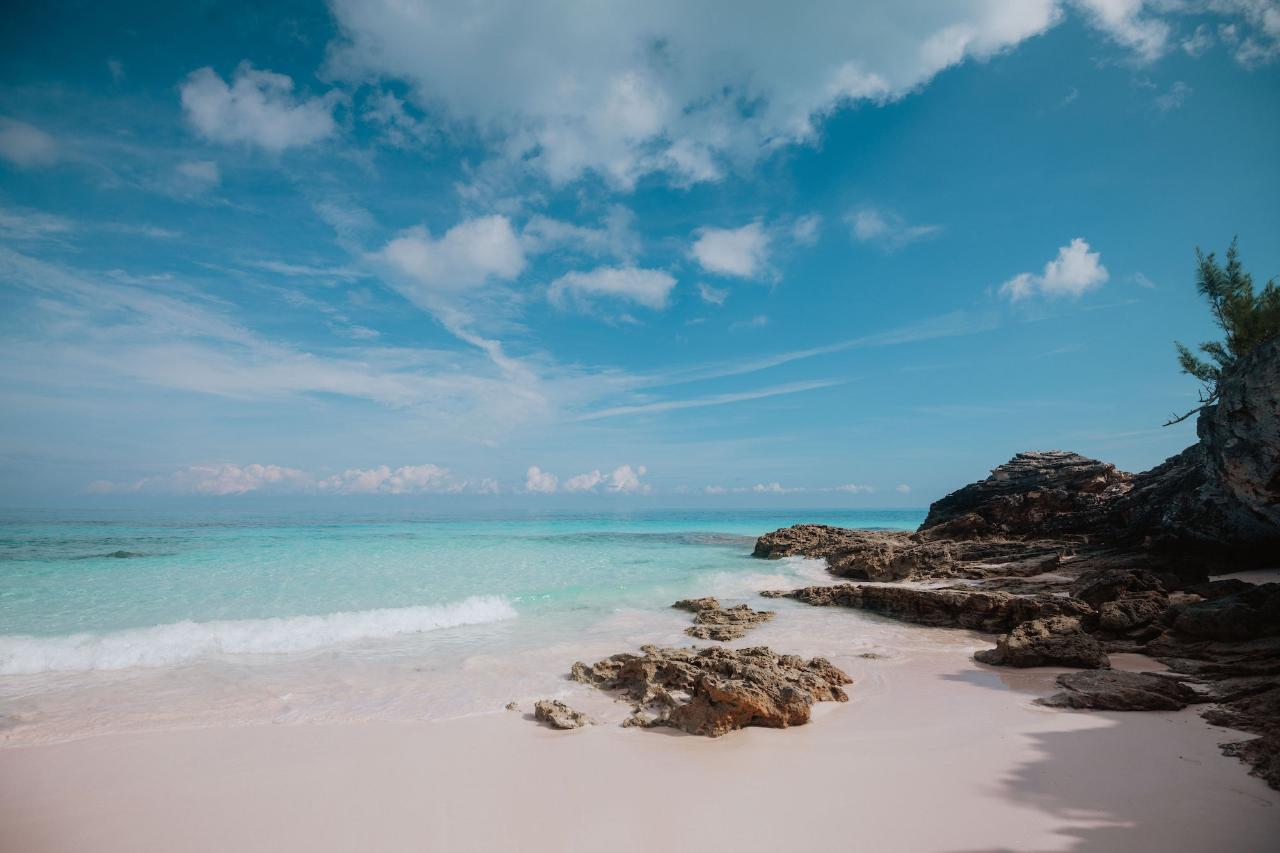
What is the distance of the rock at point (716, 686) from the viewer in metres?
5.95

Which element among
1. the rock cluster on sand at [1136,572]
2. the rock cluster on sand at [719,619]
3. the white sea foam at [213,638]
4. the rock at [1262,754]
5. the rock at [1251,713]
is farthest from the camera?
the rock cluster on sand at [719,619]

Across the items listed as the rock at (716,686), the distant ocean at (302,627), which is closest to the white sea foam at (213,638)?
the distant ocean at (302,627)

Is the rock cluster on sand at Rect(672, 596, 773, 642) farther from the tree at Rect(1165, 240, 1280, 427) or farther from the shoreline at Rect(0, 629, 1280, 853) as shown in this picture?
the tree at Rect(1165, 240, 1280, 427)

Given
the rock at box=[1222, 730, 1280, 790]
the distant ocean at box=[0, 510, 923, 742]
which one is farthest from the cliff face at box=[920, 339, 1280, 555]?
the distant ocean at box=[0, 510, 923, 742]

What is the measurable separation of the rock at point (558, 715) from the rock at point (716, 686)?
63 centimetres

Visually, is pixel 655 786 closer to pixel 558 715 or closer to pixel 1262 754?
pixel 558 715

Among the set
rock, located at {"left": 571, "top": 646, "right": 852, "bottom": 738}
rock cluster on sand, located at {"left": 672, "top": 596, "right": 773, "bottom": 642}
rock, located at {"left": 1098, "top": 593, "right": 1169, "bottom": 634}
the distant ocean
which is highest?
rock, located at {"left": 1098, "top": 593, "right": 1169, "bottom": 634}

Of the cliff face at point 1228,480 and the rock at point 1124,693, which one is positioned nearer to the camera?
the rock at point 1124,693

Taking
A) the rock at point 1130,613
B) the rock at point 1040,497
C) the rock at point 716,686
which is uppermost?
the rock at point 1040,497

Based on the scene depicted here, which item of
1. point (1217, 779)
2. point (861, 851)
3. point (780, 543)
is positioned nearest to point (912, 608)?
point (1217, 779)

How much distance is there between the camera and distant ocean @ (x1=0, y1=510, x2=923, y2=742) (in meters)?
7.39

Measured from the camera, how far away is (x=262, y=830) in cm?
425

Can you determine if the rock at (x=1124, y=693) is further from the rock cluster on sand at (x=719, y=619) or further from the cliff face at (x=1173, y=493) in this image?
the rock cluster on sand at (x=719, y=619)

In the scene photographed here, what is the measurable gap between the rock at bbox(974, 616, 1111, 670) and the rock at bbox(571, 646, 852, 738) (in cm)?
279
